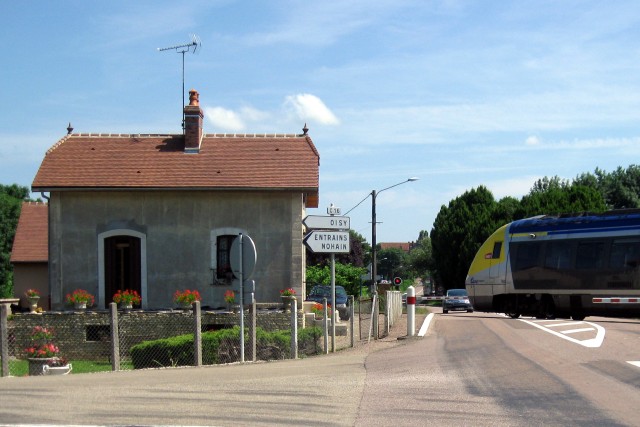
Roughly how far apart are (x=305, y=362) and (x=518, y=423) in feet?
23.7

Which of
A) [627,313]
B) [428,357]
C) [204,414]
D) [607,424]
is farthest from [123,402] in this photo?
[627,313]

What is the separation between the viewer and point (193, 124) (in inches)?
1093

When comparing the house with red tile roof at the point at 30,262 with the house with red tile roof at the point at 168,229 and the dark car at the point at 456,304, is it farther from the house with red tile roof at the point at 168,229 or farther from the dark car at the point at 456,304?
the dark car at the point at 456,304

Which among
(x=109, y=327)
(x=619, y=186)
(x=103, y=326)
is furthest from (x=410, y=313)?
(x=619, y=186)

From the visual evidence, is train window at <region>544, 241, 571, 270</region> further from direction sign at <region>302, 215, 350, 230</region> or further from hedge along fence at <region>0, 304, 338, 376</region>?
direction sign at <region>302, 215, 350, 230</region>

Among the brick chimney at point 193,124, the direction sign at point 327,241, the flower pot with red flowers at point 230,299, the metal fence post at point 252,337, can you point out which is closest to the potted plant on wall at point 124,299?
the flower pot with red flowers at point 230,299

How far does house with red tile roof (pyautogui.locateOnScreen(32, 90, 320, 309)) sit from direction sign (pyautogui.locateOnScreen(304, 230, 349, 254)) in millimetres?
8548

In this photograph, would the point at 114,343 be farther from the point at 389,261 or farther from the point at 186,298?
the point at 389,261

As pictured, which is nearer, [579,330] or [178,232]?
[579,330]

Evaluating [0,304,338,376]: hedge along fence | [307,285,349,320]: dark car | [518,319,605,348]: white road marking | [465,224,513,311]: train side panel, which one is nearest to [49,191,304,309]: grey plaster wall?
[0,304,338,376]: hedge along fence

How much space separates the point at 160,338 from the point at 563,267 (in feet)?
34.6

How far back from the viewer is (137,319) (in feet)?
77.8

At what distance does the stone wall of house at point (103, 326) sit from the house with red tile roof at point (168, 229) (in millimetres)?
2274

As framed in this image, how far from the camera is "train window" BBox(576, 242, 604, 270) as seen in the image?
66.9 feet
